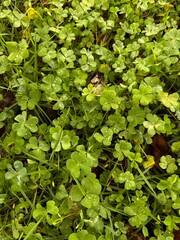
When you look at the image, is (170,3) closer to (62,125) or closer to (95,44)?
(95,44)

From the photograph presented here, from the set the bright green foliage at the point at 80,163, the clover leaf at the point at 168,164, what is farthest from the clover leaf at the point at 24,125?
the clover leaf at the point at 168,164

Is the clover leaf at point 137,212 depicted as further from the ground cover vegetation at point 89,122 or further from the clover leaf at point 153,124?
the clover leaf at point 153,124

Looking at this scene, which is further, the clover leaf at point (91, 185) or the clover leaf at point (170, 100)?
the clover leaf at point (170, 100)

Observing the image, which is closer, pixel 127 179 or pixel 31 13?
pixel 127 179

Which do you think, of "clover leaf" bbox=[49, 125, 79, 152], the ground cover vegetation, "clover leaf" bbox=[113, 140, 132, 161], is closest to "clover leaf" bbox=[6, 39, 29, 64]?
the ground cover vegetation

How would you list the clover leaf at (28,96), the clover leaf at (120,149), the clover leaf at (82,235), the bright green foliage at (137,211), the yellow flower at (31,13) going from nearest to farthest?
the clover leaf at (82,235) < the bright green foliage at (137,211) < the clover leaf at (120,149) < the clover leaf at (28,96) < the yellow flower at (31,13)

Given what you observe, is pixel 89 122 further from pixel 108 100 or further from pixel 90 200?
pixel 90 200

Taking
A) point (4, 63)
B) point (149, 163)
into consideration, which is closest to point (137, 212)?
point (149, 163)

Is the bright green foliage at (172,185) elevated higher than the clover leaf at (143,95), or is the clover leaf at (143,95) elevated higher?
the clover leaf at (143,95)

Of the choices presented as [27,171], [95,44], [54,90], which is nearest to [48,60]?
[54,90]

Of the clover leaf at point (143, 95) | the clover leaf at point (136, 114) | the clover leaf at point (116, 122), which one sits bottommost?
the clover leaf at point (116, 122)
